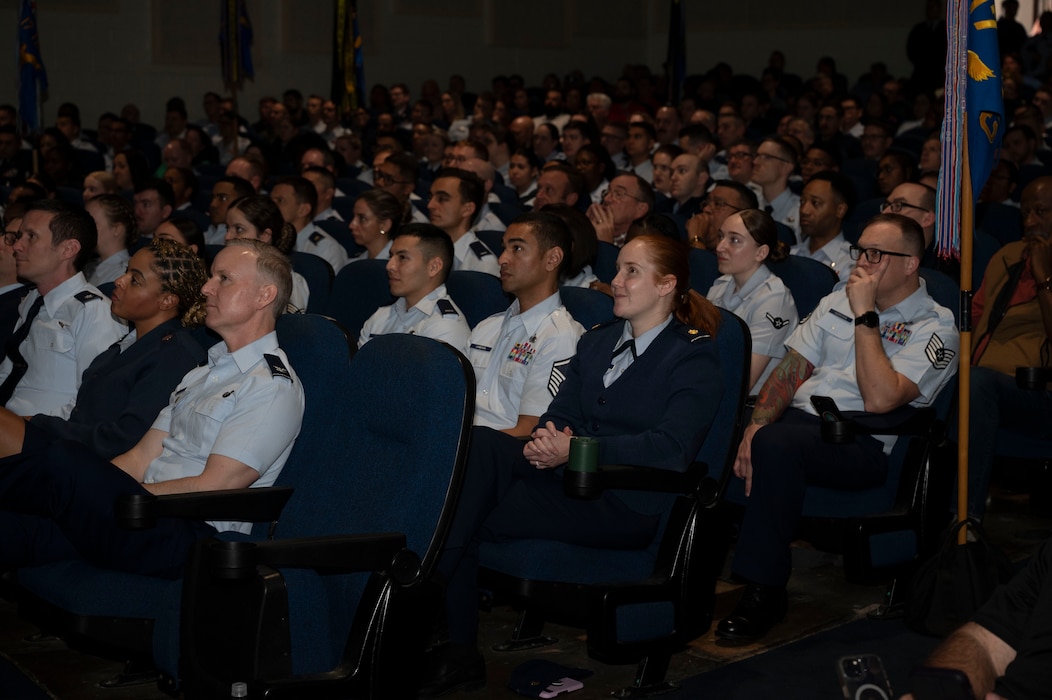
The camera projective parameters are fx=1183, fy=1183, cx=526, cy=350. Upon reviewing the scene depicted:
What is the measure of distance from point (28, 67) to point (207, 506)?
6.04m

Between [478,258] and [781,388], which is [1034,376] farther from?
[478,258]

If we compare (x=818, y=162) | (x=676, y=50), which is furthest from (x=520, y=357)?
(x=676, y=50)

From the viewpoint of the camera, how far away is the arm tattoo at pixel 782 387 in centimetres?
321

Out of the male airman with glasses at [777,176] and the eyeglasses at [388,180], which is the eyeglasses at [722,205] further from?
the eyeglasses at [388,180]

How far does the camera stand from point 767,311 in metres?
3.57

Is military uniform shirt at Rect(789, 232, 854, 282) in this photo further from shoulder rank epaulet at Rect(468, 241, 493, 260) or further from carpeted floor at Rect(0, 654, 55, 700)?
carpeted floor at Rect(0, 654, 55, 700)

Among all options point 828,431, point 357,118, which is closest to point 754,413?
point 828,431

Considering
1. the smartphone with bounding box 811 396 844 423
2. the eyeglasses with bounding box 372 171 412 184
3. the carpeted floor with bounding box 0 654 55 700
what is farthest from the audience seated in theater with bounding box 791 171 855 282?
the carpeted floor with bounding box 0 654 55 700

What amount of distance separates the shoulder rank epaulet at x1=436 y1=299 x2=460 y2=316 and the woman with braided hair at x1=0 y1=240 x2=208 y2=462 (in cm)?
81

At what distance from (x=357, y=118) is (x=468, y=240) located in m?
6.75

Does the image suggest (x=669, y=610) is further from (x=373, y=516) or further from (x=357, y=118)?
(x=357, y=118)

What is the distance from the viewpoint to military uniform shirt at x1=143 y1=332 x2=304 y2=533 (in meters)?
2.29

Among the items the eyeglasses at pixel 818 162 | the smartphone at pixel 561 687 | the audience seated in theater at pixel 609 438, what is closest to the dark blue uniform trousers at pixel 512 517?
the audience seated in theater at pixel 609 438

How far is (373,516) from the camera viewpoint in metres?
2.08
